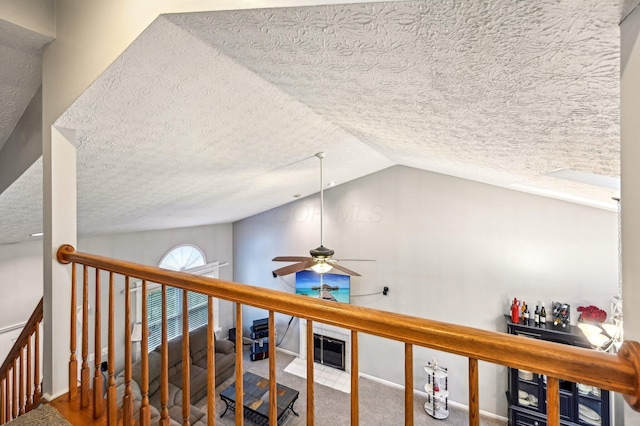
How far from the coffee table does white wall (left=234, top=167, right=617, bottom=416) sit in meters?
1.75

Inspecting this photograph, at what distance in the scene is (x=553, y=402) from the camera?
64 centimetres

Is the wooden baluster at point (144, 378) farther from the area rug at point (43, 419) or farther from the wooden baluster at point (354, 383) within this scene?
the wooden baluster at point (354, 383)

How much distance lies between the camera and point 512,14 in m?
0.73

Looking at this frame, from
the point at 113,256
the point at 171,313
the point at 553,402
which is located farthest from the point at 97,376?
the point at 171,313

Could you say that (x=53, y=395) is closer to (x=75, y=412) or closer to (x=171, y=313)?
(x=75, y=412)

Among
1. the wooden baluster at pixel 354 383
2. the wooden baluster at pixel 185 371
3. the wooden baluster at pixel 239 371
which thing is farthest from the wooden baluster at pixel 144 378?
the wooden baluster at pixel 354 383

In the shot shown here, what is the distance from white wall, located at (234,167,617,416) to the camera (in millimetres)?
4207

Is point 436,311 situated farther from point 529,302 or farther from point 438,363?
point 529,302

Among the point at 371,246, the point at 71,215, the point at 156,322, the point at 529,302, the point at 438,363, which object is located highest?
the point at 71,215

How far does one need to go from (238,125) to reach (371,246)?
415cm

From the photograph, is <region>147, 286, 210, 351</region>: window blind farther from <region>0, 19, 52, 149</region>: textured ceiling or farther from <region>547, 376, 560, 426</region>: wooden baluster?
<region>547, 376, 560, 426</region>: wooden baluster

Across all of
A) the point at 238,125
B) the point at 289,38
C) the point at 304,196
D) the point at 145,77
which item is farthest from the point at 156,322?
the point at 289,38

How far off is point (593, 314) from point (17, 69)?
19.8 ft

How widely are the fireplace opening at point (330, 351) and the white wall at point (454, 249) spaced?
17.4 inches
